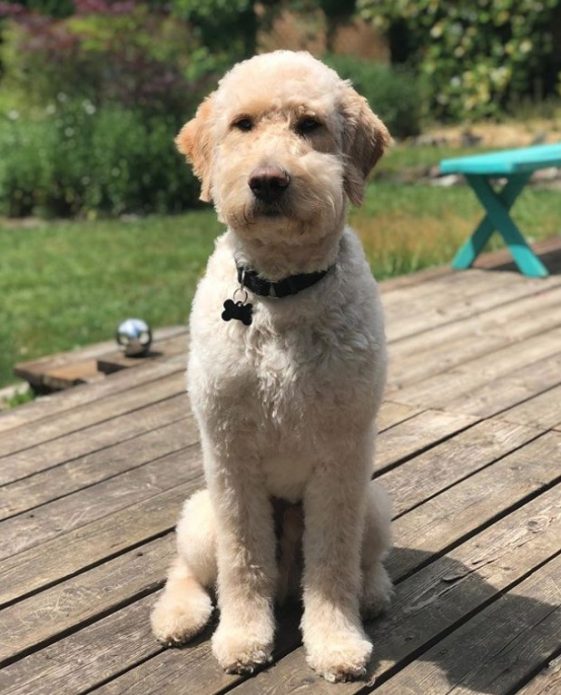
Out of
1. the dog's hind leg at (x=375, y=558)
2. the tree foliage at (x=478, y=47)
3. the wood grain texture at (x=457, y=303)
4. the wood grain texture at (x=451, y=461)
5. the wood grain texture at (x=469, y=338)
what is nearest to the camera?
the dog's hind leg at (x=375, y=558)

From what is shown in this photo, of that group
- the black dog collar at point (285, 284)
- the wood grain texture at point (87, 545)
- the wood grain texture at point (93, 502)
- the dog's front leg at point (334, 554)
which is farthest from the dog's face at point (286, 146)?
the wood grain texture at point (93, 502)

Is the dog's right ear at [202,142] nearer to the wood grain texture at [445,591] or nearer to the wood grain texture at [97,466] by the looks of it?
the wood grain texture at [445,591]

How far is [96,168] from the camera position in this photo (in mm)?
9688

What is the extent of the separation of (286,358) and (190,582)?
720mm

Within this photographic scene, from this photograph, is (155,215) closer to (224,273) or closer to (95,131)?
(95,131)

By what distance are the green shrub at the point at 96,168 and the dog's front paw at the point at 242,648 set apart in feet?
24.8

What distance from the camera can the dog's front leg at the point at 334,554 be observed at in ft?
7.88

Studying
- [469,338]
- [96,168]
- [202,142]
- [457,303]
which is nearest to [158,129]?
[96,168]

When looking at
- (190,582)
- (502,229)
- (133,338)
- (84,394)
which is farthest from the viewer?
(502,229)

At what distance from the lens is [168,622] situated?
8.23 ft

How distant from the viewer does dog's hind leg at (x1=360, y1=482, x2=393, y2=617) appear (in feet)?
8.57

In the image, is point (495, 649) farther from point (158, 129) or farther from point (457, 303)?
point (158, 129)

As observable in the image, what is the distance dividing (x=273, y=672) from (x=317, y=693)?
0.45 feet

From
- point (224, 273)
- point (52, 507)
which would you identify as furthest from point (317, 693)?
point (52, 507)
